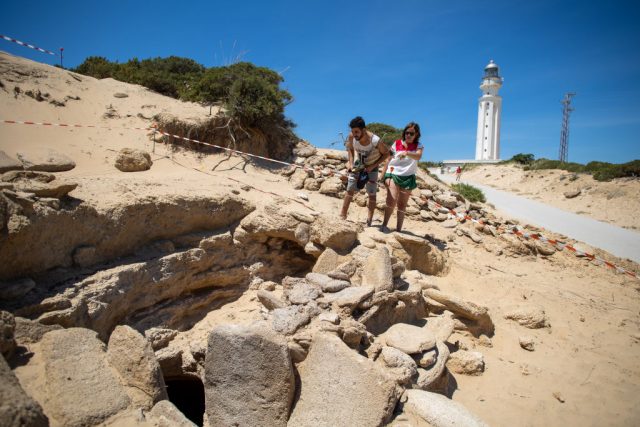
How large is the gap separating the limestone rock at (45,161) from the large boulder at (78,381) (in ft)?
10.3

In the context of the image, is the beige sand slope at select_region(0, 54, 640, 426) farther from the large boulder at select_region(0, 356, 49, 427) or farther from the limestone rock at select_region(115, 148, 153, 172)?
the large boulder at select_region(0, 356, 49, 427)

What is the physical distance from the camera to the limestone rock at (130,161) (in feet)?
21.3

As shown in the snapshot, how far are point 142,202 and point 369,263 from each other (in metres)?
3.10

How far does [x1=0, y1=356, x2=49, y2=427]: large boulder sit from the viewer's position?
194 centimetres

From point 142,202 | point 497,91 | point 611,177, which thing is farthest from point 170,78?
point 497,91

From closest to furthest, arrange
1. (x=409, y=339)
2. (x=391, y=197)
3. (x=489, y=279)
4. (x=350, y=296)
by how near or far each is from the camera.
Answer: (x=409, y=339)
(x=350, y=296)
(x=391, y=197)
(x=489, y=279)

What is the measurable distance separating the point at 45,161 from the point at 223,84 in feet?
16.9

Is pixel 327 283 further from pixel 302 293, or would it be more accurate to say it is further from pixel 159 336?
pixel 159 336

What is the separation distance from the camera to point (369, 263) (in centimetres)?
509

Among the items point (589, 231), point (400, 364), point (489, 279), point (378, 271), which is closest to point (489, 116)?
point (589, 231)

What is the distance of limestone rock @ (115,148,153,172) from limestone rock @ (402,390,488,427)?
19.1 feet

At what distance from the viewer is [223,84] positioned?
9422mm

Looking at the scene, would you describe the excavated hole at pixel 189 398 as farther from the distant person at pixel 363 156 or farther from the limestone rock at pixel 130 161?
the limestone rock at pixel 130 161

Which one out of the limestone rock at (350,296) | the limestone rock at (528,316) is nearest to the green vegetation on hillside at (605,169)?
the limestone rock at (528,316)
